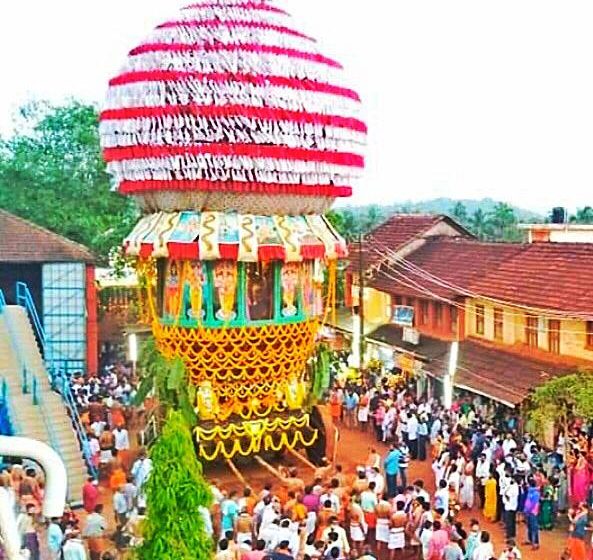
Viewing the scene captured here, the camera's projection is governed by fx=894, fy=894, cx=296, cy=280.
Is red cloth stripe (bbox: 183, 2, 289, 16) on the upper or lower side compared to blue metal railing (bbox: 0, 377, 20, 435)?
upper

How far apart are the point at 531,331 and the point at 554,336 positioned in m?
0.91

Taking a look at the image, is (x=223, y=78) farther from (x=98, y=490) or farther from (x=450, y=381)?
(x=450, y=381)

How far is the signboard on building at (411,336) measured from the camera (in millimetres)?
23953

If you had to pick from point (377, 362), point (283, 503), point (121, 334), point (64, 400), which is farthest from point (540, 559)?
point (121, 334)

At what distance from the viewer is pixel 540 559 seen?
1184cm

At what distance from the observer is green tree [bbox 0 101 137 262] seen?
2681cm

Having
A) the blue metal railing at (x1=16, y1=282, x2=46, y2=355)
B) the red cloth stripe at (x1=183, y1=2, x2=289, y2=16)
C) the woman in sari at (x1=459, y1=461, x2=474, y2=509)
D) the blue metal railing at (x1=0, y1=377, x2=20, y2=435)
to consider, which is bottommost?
the woman in sari at (x1=459, y1=461, x2=474, y2=509)

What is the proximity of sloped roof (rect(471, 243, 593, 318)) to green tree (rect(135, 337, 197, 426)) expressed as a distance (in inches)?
312

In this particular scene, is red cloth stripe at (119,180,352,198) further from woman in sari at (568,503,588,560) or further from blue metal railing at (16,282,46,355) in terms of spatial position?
woman in sari at (568,503,588,560)

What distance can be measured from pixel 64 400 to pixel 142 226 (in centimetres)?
364

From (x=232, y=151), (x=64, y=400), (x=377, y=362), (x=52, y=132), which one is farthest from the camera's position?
(x=52, y=132)

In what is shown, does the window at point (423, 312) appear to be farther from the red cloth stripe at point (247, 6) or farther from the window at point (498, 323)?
the red cloth stripe at point (247, 6)

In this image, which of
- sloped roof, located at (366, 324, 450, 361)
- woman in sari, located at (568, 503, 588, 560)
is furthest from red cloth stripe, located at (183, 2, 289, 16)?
sloped roof, located at (366, 324, 450, 361)

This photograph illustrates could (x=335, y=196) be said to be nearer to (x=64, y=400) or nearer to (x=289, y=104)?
(x=289, y=104)
